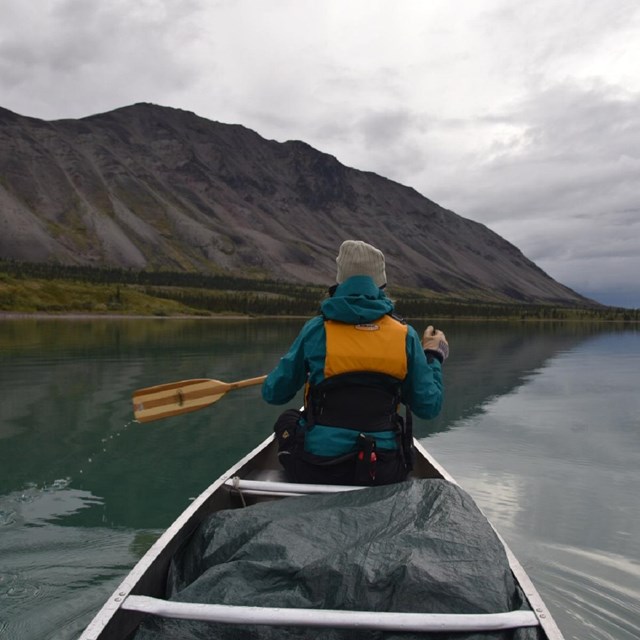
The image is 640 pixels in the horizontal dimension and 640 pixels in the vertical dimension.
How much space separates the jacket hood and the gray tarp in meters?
1.56

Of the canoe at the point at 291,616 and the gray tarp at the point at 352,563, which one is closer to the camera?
the canoe at the point at 291,616

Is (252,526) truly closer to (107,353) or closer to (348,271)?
(348,271)

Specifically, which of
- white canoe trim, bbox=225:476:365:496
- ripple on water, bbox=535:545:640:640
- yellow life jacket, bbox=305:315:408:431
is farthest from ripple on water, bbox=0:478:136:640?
ripple on water, bbox=535:545:640:640

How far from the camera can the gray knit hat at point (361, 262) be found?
554 centimetres

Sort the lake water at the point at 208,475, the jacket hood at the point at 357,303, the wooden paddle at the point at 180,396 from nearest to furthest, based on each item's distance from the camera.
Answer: the jacket hood at the point at 357,303 < the lake water at the point at 208,475 < the wooden paddle at the point at 180,396

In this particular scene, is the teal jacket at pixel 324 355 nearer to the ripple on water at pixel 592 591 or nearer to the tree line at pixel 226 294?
the ripple on water at pixel 592 591

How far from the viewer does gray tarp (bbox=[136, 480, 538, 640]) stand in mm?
3504

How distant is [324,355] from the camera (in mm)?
5375

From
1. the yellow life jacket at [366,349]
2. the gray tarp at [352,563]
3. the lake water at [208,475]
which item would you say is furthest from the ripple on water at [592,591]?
the yellow life jacket at [366,349]

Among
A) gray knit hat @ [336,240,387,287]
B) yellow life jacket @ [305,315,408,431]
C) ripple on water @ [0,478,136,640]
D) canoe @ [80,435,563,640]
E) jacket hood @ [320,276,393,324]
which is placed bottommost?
ripple on water @ [0,478,136,640]

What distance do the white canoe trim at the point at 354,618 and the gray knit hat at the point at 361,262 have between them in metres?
3.03

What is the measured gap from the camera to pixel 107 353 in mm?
31750

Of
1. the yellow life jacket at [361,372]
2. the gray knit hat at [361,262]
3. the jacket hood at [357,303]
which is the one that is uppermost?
the gray knit hat at [361,262]

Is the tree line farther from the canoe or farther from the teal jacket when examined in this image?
the canoe
